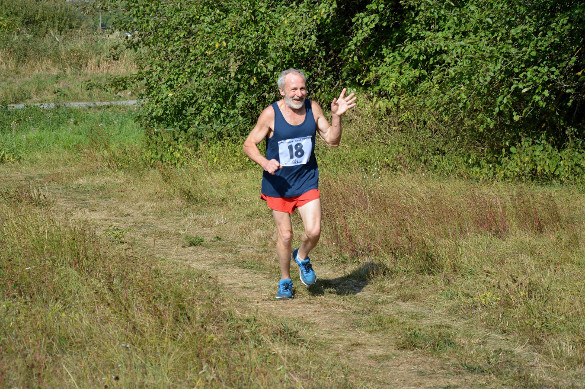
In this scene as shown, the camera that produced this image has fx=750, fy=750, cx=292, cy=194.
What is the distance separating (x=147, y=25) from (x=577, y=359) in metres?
11.3

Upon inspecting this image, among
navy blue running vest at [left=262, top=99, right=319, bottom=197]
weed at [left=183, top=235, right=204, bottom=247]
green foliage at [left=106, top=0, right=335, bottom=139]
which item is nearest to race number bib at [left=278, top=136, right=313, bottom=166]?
navy blue running vest at [left=262, top=99, right=319, bottom=197]

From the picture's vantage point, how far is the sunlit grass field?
4539mm

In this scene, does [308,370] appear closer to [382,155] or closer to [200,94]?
[382,155]

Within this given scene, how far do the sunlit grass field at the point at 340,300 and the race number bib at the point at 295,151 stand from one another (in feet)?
4.18

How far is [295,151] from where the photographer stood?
644cm

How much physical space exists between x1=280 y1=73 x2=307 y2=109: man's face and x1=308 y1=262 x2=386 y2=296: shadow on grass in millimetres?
1800

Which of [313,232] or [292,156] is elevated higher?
[292,156]

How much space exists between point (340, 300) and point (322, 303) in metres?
0.19

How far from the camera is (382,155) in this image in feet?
39.5

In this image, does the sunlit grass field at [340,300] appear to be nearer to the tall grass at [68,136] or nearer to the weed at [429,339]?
the weed at [429,339]

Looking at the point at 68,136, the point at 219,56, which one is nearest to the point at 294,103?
the point at 219,56

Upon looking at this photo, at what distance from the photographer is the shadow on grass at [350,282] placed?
705 cm

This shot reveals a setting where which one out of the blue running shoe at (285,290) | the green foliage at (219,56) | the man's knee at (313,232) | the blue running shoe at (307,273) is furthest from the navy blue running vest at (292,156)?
the green foliage at (219,56)

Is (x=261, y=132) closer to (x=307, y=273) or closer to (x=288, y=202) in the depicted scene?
(x=288, y=202)
